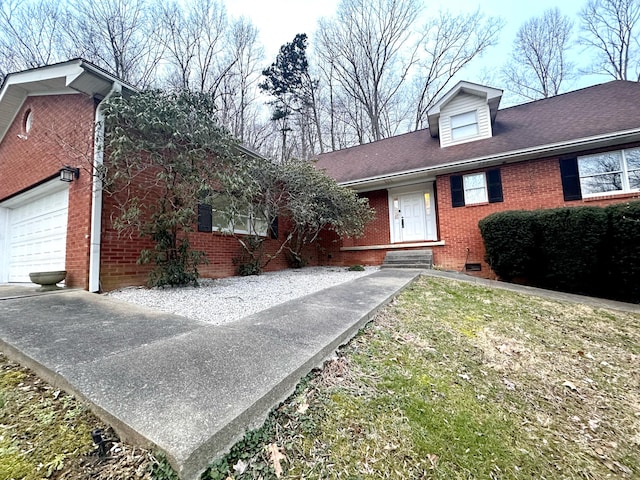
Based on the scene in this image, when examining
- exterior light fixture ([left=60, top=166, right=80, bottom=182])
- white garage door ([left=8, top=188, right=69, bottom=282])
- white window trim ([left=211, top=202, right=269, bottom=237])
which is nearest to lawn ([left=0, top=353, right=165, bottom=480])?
white window trim ([left=211, top=202, right=269, bottom=237])

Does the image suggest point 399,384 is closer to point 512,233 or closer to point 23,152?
point 512,233

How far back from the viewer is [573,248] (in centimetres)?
568

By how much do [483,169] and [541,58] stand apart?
14539 millimetres

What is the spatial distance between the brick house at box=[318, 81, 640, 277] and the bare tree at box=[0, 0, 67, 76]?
580 inches

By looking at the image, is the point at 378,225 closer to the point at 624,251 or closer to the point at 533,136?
the point at 533,136

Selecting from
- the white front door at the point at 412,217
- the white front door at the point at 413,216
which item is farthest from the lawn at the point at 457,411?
the white front door at the point at 412,217

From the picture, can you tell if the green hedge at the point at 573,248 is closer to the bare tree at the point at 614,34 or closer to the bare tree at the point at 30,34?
the bare tree at the point at 614,34

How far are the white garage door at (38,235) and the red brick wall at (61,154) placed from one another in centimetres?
43

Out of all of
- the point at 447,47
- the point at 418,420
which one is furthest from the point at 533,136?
the point at 447,47

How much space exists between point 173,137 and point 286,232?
5374mm

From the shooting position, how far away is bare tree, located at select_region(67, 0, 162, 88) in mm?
12906

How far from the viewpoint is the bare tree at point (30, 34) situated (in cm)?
1127

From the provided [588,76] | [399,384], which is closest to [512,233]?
[399,384]

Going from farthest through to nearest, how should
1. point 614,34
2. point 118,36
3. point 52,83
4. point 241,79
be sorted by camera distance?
point 241,79
point 614,34
point 118,36
point 52,83
